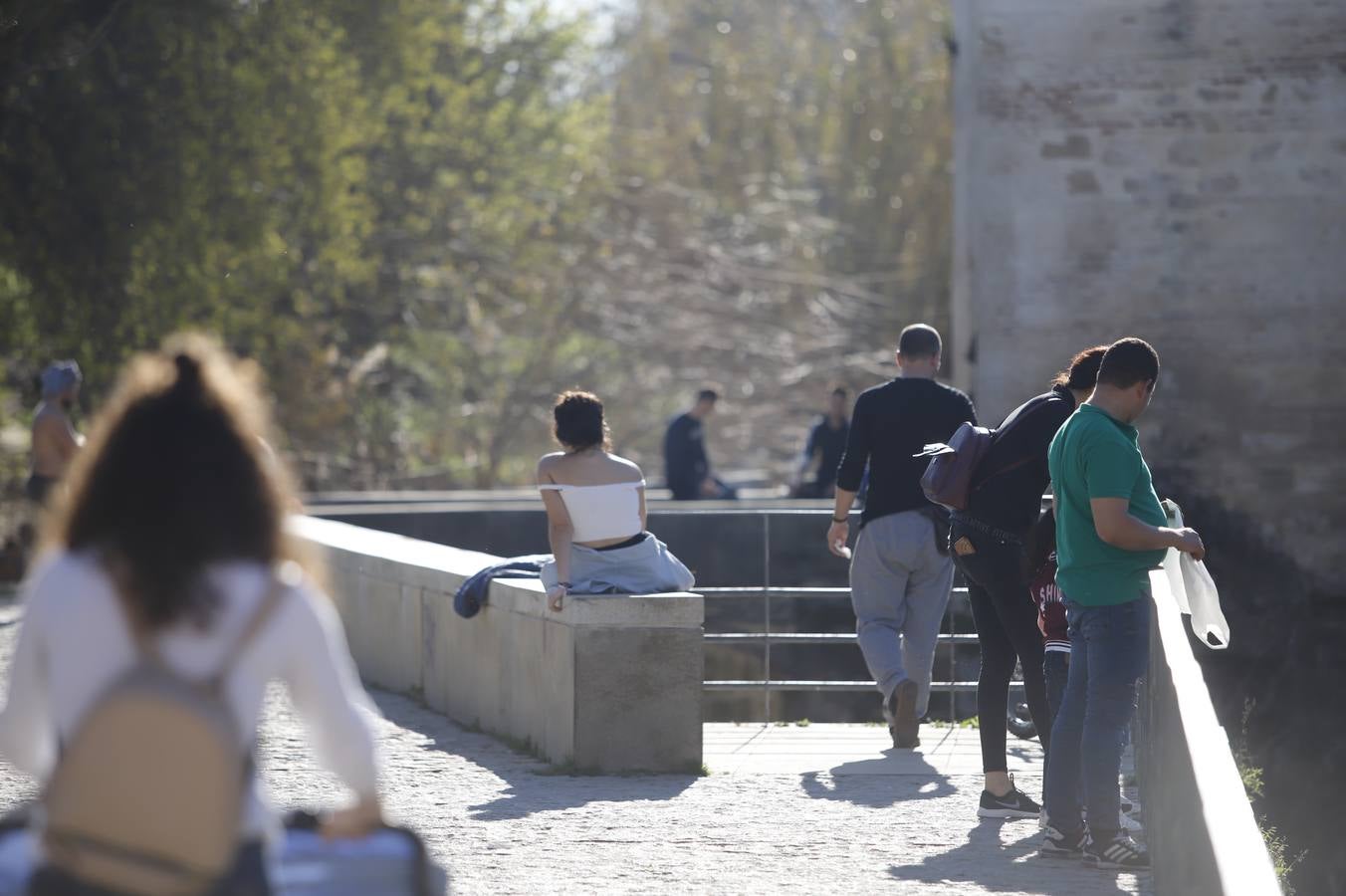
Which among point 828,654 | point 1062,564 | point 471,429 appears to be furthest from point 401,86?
point 1062,564

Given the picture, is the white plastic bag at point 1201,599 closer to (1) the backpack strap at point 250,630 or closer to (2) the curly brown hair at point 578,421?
(2) the curly brown hair at point 578,421

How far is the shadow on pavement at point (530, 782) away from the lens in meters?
7.49

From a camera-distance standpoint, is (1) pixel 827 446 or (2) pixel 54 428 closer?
(2) pixel 54 428

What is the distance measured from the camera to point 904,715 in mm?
8977

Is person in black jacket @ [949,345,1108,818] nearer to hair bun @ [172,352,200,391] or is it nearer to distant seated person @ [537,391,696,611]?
distant seated person @ [537,391,696,611]

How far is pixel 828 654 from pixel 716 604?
187 cm

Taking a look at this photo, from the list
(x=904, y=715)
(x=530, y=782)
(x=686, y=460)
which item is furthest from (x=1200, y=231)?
(x=530, y=782)

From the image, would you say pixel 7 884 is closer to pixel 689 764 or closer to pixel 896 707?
pixel 689 764

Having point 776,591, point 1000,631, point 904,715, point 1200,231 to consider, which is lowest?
point 904,715

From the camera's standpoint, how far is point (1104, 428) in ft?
19.5

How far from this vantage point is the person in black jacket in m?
7.11

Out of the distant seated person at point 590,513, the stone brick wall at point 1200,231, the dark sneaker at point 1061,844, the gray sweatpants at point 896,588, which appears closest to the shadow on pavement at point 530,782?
the distant seated person at point 590,513

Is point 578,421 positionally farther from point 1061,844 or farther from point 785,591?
point 785,591

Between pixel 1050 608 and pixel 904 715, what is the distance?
2.08 meters
